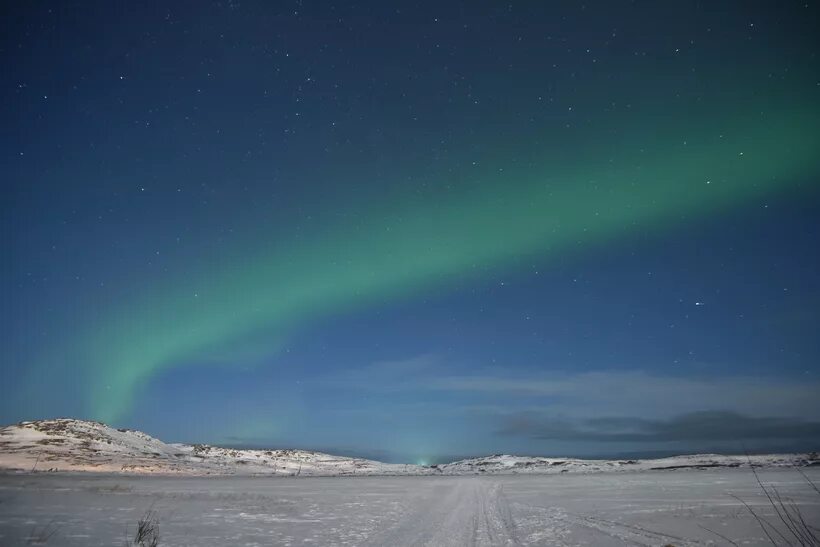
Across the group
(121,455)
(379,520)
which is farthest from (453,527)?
(121,455)

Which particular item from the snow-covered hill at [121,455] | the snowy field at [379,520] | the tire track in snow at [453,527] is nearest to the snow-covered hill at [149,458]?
the snow-covered hill at [121,455]

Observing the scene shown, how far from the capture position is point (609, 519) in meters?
13.9

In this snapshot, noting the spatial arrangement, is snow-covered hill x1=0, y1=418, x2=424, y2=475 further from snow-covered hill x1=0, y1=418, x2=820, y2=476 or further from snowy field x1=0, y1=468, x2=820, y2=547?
snowy field x1=0, y1=468, x2=820, y2=547

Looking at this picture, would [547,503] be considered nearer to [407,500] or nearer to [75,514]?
[407,500]

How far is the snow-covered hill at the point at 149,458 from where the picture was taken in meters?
44.4

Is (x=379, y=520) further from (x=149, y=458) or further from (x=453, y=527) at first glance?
(x=149, y=458)

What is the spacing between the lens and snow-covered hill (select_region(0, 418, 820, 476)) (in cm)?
4441

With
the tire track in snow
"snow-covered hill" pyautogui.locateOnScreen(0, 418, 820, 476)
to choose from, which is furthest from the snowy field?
"snow-covered hill" pyautogui.locateOnScreen(0, 418, 820, 476)

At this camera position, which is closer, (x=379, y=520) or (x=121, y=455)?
(x=379, y=520)

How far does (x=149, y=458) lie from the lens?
186 ft

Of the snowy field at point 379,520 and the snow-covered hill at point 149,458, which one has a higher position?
the snow-covered hill at point 149,458

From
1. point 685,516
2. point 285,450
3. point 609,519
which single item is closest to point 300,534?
point 609,519

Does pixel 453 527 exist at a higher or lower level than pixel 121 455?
lower

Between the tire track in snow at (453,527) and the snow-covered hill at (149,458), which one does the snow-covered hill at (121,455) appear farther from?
the tire track in snow at (453,527)
